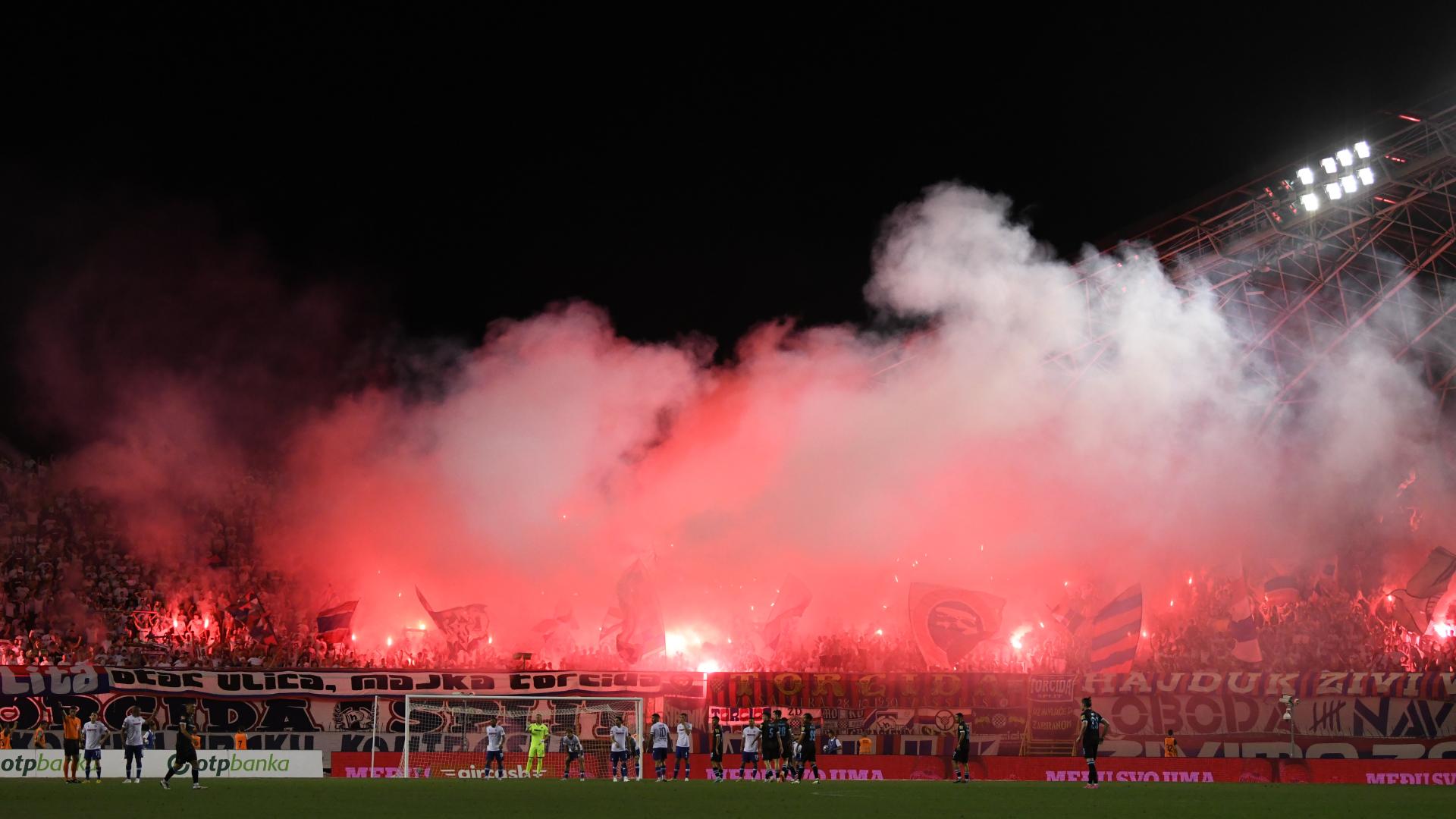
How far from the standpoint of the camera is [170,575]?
32.5 meters

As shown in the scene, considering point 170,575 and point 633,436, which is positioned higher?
point 633,436

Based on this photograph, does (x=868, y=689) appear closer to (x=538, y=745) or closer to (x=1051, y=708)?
(x=1051, y=708)

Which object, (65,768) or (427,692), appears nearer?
(65,768)

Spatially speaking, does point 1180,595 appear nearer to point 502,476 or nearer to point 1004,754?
point 1004,754

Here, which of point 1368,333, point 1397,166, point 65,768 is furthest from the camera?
point 1368,333

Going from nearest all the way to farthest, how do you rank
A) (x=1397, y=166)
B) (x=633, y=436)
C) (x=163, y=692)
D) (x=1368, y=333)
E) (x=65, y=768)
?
(x=65, y=768)
(x=1397, y=166)
(x=163, y=692)
(x=1368, y=333)
(x=633, y=436)

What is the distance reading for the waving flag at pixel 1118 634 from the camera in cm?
3172

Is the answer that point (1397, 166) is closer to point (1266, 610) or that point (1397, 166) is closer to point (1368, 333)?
point (1368, 333)

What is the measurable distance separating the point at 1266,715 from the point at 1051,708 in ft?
14.8

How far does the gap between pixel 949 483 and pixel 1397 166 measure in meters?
13.4

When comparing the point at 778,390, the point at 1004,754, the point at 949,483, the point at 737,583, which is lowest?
the point at 1004,754

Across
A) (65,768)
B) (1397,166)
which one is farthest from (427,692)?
(1397,166)

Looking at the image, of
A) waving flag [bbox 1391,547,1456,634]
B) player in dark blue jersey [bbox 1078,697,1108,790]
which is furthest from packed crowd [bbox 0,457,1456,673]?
player in dark blue jersey [bbox 1078,697,1108,790]

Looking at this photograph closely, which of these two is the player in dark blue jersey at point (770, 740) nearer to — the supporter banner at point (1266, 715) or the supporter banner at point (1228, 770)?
the supporter banner at point (1228, 770)
